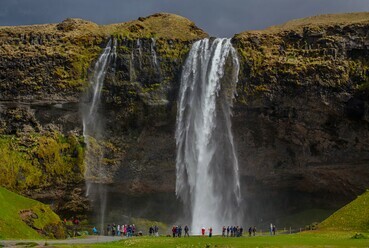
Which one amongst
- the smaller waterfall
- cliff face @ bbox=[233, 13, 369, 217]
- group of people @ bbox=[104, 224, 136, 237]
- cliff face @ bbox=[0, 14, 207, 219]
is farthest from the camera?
the smaller waterfall

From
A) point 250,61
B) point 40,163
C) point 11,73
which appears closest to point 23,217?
point 40,163

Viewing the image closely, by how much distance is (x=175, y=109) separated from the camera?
233ft

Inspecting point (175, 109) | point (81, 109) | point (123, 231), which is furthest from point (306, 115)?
point (81, 109)

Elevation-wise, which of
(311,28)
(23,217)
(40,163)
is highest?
(311,28)

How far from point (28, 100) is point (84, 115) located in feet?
27.8

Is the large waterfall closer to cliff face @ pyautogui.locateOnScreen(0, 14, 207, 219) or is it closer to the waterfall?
cliff face @ pyautogui.locateOnScreen(0, 14, 207, 219)

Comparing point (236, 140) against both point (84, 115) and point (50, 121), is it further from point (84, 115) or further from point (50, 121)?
point (50, 121)

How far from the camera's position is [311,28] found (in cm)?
7056

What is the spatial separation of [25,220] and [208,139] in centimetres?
2915

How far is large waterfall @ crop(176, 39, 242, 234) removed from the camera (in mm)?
68125

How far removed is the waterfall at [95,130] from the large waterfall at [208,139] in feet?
36.8

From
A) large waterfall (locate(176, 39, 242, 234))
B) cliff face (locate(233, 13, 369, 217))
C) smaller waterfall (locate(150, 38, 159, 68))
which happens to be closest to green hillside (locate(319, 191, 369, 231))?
cliff face (locate(233, 13, 369, 217))

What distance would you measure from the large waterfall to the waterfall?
11229 mm

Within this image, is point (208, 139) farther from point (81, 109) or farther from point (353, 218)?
point (353, 218)
